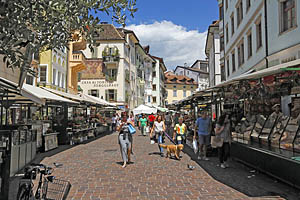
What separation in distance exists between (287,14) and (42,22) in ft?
38.3

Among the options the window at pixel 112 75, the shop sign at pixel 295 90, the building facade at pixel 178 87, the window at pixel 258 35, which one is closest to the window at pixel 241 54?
the window at pixel 258 35

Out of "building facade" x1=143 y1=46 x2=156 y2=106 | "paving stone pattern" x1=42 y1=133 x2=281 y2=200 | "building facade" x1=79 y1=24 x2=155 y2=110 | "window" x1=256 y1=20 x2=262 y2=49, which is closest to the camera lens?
"paving stone pattern" x1=42 y1=133 x2=281 y2=200

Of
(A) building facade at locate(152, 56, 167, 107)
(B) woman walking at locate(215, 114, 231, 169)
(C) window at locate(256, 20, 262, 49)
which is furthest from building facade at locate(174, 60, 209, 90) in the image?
(B) woman walking at locate(215, 114, 231, 169)

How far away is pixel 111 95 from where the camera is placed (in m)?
44.4

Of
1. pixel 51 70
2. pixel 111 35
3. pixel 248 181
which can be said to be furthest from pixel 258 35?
pixel 111 35

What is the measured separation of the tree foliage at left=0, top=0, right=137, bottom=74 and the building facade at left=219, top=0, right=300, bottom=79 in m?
9.30

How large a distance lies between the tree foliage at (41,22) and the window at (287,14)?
31.2 feet

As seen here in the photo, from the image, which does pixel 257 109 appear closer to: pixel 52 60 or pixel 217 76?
pixel 52 60

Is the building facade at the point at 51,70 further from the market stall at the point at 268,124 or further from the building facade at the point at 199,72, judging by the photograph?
the building facade at the point at 199,72

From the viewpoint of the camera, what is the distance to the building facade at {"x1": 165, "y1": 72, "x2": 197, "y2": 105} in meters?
79.5

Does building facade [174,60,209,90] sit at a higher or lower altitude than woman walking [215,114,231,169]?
higher

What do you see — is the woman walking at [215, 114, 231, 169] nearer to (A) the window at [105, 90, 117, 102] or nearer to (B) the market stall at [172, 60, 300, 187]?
(B) the market stall at [172, 60, 300, 187]

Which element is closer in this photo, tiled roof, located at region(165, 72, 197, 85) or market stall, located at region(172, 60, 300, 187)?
market stall, located at region(172, 60, 300, 187)

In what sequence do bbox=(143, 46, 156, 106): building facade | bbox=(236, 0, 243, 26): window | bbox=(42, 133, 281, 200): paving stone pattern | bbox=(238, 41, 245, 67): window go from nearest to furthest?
1. bbox=(42, 133, 281, 200): paving stone pattern
2. bbox=(236, 0, 243, 26): window
3. bbox=(238, 41, 245, 67): window
4. bbox=(143, 46, 156, 106): building facade
